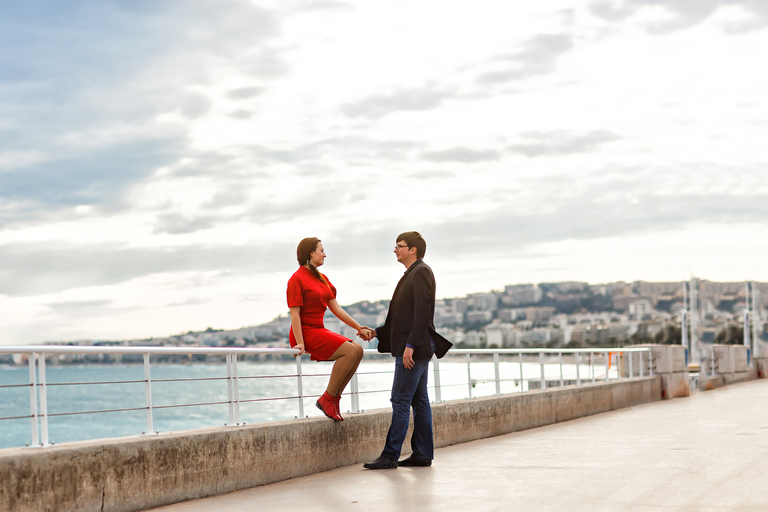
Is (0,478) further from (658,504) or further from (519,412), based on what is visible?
(519,412)

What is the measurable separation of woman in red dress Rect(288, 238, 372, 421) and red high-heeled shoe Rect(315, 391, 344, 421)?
0.01 meters

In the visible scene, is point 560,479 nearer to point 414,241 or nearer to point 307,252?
point 414,241

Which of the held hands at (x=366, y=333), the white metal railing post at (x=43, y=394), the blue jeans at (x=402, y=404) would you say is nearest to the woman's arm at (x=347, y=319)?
the held hands at (x=366, y=333)

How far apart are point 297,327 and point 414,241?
1.39m

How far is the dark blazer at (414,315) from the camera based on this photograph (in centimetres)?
798

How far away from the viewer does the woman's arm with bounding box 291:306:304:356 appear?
787cm

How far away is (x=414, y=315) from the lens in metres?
8.01

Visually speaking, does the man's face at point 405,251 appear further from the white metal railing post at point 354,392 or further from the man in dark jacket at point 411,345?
the white metal railing post at point 354,392

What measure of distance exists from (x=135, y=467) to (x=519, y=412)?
7130 millimetres

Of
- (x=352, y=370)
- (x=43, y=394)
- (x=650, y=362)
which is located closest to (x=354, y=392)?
(x=352, y=370)

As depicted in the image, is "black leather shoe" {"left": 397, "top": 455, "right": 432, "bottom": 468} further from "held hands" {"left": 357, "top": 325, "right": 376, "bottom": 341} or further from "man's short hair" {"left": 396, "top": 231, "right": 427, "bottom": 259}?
"man's short hair" {"left": 396, "top": 231, "right": 427, "bottom": 259}

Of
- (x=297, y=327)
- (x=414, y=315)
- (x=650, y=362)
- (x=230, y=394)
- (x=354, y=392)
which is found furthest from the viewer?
(x=650, y=362)

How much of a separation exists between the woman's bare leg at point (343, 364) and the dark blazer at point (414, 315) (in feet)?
1.22

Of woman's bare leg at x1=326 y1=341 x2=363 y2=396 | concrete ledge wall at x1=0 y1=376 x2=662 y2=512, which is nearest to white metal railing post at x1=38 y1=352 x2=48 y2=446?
concrete ledge wall at x1=0 y1=376 x2=662 y2=512
